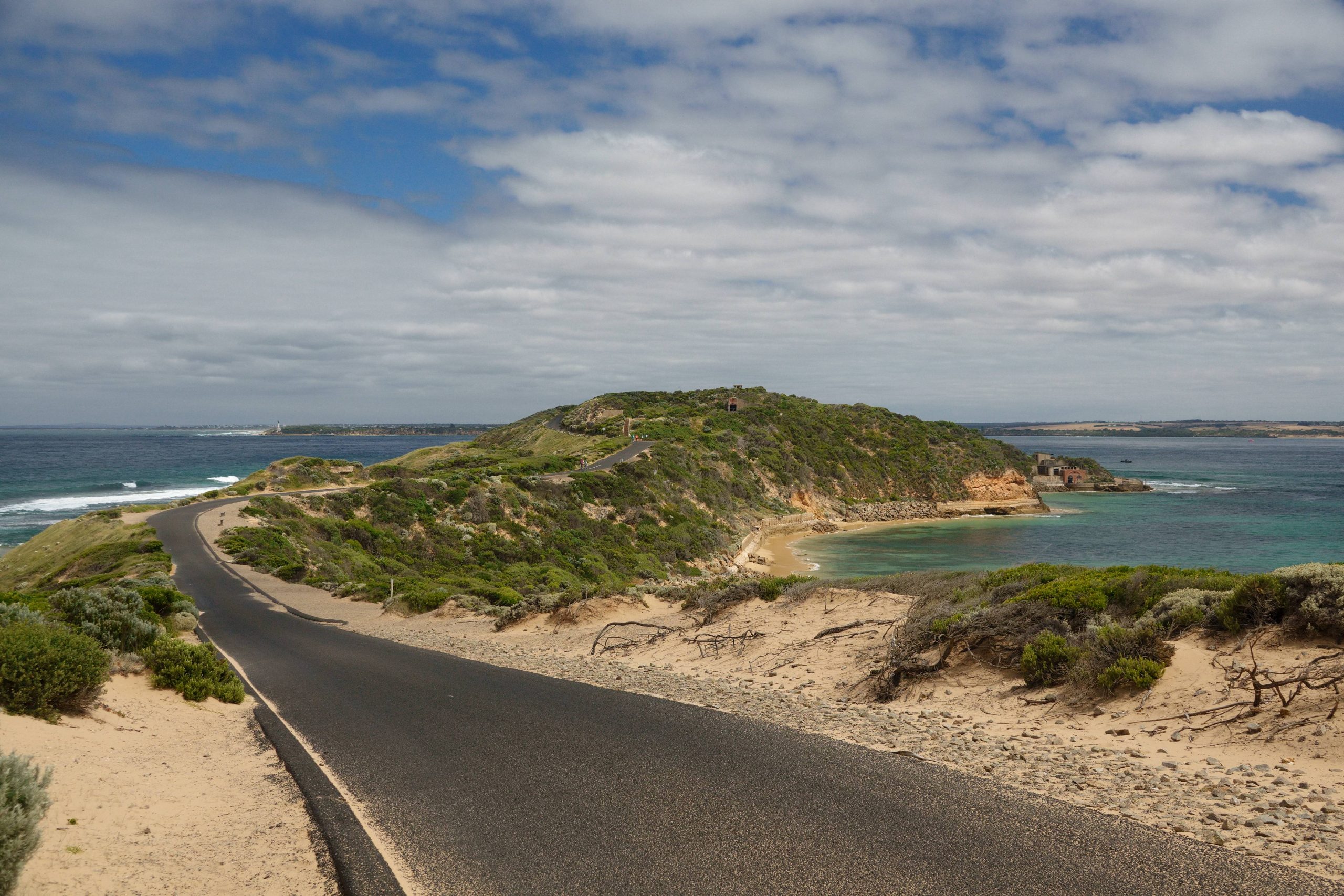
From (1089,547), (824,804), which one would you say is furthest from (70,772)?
(1089,547)

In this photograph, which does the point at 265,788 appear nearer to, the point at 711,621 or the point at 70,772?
the point at 70,772

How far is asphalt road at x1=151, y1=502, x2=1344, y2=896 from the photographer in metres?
4.87

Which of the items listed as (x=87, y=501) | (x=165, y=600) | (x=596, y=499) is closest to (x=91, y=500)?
(x=87, y=501)

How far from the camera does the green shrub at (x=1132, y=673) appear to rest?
8359 millimetres

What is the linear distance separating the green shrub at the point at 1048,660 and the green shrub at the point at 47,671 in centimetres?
1095

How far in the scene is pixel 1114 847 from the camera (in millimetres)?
5145

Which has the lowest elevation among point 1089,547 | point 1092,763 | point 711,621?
point 1089,547

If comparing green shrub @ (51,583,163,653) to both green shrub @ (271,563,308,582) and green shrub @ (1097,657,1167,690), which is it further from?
green shrub @ (271,563,308,582)

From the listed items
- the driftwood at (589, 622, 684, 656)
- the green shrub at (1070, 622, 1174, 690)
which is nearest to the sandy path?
the driftwood at (589, 622, 684, 656)

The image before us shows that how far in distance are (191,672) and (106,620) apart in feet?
8.22

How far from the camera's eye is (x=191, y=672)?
1101 cm

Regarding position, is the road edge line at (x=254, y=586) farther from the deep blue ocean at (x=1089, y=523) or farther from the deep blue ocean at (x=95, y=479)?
the deep blue ocean at (x=1089, y=523)

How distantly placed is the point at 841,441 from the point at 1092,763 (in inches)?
3337

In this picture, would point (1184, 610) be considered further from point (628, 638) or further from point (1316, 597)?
point (628, 638)
